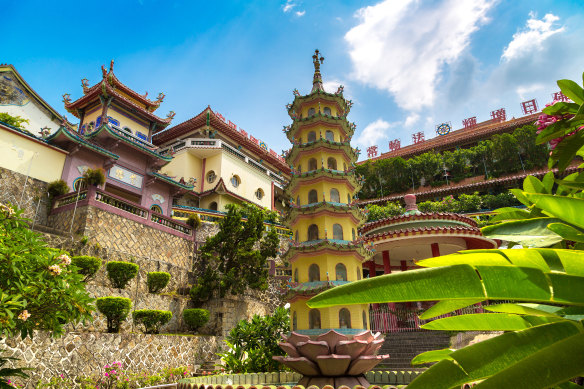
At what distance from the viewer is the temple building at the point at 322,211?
9195mm

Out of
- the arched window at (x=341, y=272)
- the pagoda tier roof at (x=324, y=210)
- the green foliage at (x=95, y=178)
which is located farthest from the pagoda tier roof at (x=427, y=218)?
the green foliage at (x=95, y=178)

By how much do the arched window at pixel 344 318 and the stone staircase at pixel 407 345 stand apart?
9.39 feet

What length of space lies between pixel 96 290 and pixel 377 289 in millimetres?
13266

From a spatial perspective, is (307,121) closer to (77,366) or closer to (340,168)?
(340,168)

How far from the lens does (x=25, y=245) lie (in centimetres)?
452

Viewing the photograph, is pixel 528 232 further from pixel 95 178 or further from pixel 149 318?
pixel 95 178

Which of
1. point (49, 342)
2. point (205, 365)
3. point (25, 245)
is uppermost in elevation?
point (25, 245)

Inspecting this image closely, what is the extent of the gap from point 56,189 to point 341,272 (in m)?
14.6

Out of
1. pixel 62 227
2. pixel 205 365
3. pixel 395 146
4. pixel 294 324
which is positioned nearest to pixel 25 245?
pixel 294 324

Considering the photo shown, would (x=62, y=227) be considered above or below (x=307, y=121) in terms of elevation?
below

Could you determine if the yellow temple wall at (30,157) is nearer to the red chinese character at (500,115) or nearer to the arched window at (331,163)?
the arched window at (331,163)

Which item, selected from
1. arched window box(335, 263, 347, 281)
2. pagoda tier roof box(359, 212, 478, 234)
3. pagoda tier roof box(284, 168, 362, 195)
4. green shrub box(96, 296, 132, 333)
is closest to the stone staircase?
arched window box(335, 263, 347, 281)

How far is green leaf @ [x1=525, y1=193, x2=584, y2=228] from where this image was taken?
2.94 ft

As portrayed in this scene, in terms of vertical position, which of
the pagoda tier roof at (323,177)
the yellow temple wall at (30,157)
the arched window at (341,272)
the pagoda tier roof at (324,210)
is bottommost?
the arched window at (341,272)
